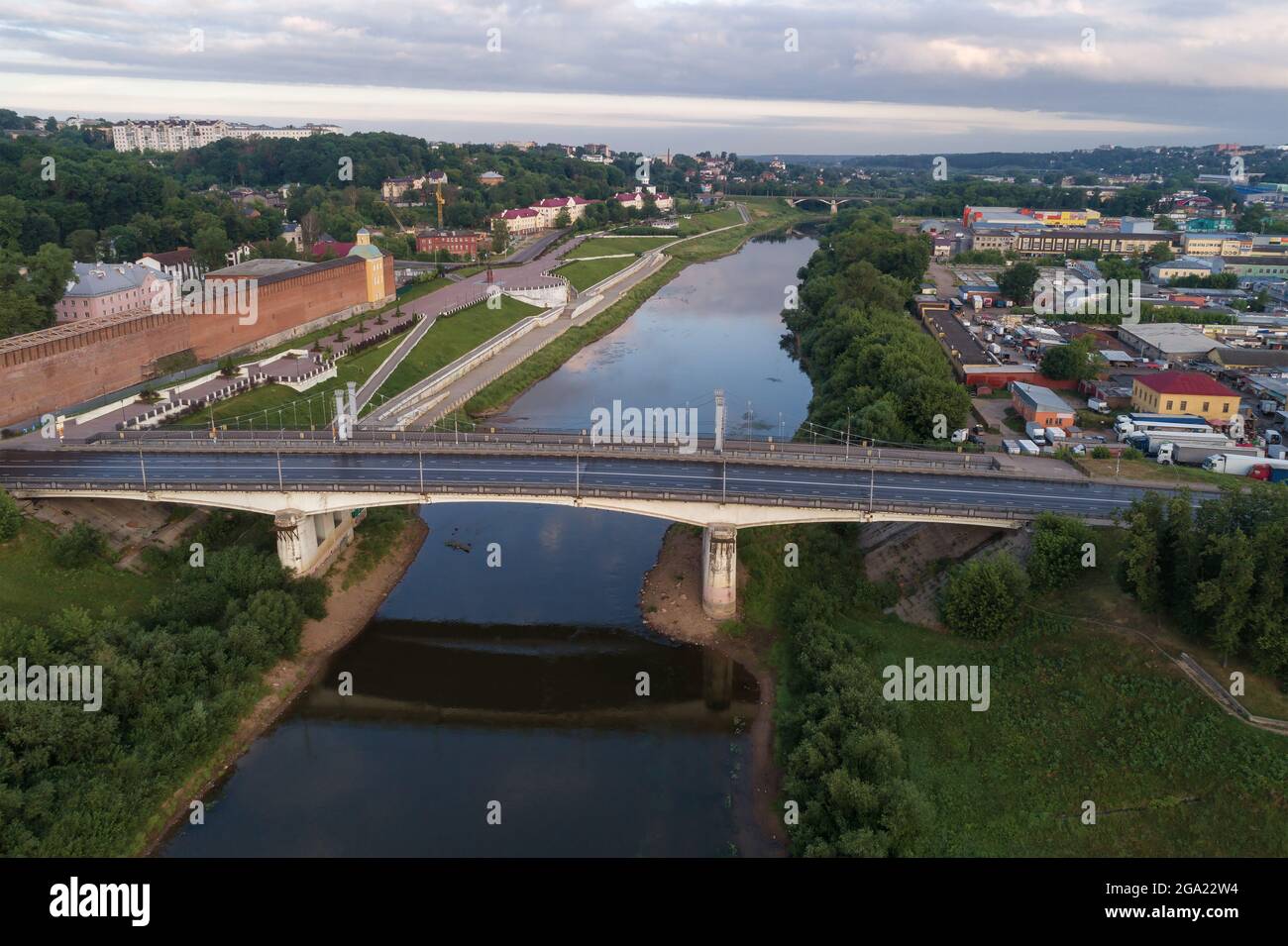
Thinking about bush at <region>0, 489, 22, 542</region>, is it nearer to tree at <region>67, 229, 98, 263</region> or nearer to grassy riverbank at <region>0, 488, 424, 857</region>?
grassy riverbank at <region>0, 488, 424, 857</region>

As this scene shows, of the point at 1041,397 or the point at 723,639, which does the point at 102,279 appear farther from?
the point at 1041,397

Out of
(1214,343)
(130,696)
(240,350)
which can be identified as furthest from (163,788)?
(1214,343)

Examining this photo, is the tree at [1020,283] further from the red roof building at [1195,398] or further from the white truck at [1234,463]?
the white truck at [1234,463]

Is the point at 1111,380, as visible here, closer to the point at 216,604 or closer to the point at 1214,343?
the point at 1214,343

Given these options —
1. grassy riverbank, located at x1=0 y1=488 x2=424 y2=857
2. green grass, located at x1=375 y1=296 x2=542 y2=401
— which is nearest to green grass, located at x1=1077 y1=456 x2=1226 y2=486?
grassy riverbank, located at x1=0 y1=488 x2=424 y2=857

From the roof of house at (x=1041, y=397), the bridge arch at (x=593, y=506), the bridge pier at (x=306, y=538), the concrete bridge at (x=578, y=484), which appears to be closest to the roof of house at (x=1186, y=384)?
the roof of house at (x=1041, y=397)

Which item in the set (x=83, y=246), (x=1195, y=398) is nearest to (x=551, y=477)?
(x=1195, y=398)
